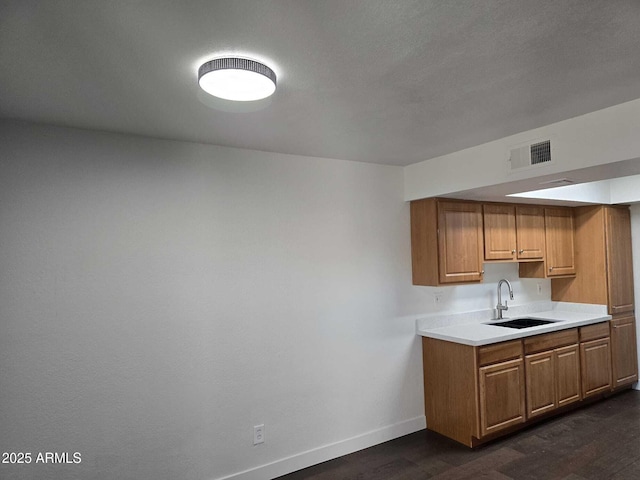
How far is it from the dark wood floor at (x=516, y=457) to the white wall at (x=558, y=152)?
84.5 inches

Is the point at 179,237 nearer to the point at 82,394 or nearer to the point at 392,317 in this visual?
the point at 82,394

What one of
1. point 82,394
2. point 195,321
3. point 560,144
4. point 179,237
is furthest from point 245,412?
point 560,144

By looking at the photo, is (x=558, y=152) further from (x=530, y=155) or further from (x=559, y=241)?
(x=559, y=241)

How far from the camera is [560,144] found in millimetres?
2545

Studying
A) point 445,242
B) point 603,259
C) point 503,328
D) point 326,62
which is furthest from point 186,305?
point 603,259

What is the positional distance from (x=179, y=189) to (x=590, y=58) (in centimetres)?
242

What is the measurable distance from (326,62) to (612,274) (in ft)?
14.4

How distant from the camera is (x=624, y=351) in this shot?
448 centimetres

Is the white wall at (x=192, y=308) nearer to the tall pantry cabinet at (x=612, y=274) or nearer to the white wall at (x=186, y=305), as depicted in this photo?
the white wall at (x=186, y=305)

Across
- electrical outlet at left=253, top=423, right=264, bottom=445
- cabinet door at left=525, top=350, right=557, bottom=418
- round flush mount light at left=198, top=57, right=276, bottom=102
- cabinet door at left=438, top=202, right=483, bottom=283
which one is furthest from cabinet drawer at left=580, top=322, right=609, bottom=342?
round flush mount light at left=198, top=57, right=276, bottom=102

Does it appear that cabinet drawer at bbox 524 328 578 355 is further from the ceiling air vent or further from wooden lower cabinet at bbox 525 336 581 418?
the ceiling air vent

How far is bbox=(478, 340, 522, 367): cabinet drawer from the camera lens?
330cm

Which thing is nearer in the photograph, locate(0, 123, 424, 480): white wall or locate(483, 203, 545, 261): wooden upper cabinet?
locate(0, 123, 424, 480): white wall

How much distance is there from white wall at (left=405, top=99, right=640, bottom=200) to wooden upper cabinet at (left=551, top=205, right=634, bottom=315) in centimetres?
233
